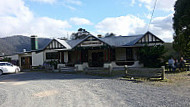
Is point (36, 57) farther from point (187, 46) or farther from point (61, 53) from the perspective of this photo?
point (187, 46)

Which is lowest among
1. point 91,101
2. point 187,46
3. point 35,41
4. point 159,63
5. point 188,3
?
point 91,101

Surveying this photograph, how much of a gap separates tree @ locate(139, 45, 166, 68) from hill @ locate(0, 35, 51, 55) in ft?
87.0

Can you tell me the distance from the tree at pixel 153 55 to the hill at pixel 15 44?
26.5 meters

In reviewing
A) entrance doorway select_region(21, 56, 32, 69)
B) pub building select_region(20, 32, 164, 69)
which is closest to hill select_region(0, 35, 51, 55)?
entrance doorway select_region(21, 56, 32, 69)

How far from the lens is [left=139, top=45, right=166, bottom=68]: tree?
17.8 m

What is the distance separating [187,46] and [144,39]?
15.6 ft

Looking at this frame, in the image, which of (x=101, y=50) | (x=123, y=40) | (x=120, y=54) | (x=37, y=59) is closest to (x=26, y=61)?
(x=37, y=59)

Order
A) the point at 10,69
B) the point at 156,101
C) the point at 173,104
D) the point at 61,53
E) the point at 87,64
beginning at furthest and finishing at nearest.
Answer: the point at 61,53
the point at 87,64
the point at 10,69
the point at 156,101
the point at 173,104

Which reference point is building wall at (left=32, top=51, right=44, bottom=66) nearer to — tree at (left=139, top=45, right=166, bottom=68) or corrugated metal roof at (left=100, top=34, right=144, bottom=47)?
corrugated metal roof at (left=100, top=34, right=144, bottom=47)

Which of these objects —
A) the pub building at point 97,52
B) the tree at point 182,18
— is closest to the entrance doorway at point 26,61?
the pub building at point 97,52

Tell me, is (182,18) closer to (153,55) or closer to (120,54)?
(153,55)

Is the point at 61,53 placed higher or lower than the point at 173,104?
higher

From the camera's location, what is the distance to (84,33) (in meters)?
56.6

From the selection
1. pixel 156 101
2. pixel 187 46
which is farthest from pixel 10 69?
pixel 187 46
